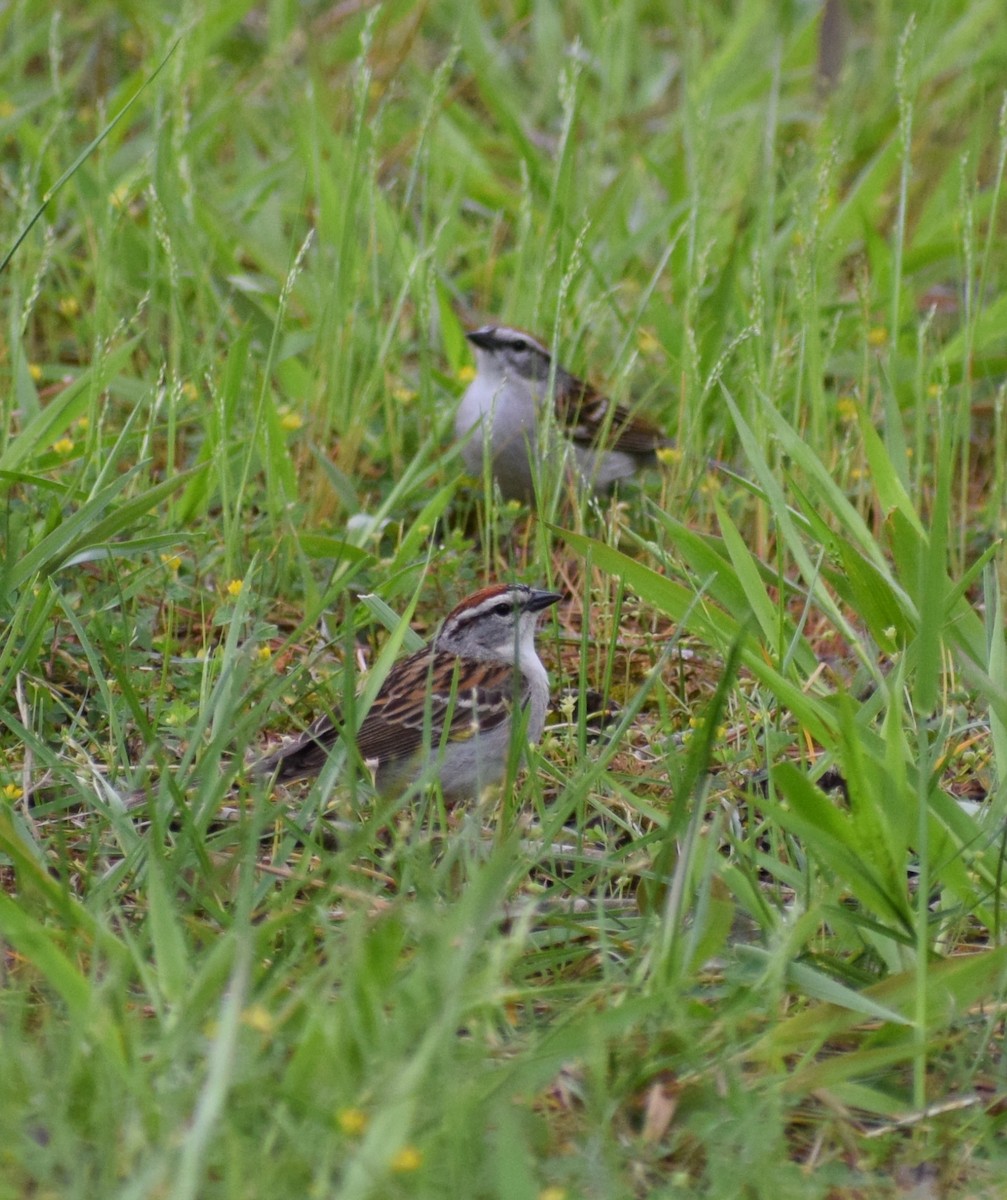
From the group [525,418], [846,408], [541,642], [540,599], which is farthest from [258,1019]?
[525,418]

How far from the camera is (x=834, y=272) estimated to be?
739cm

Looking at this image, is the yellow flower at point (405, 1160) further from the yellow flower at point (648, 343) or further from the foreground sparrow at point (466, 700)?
the yellow flower at point (648, 343)

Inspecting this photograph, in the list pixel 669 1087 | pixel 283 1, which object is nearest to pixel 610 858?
pixel 669 1087

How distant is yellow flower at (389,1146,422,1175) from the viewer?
2.55m

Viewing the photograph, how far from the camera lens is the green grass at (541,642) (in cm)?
292

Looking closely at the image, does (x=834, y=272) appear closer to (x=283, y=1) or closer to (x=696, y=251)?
(x=696, y=251)

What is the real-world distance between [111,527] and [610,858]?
1.63 metres

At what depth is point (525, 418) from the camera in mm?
7113

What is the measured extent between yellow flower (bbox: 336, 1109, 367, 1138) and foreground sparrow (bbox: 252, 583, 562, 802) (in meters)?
2.02

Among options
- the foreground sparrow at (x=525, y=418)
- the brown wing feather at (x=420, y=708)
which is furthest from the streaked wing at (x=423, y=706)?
the foreground sparrow at (x=525, y=418)

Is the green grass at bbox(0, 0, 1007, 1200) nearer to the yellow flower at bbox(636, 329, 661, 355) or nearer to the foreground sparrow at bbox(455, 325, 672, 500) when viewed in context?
the yellow flower at bbox(636, 329, 661, 355)

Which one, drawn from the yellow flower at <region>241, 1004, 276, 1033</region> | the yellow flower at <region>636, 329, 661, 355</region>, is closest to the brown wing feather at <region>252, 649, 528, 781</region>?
the yellow flower at <region>241, 1004, 276, 1033</region>

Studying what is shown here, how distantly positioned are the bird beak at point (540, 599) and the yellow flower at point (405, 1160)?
8.75 feet

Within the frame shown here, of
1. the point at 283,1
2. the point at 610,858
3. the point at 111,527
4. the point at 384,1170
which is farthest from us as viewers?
the point at 283,1
